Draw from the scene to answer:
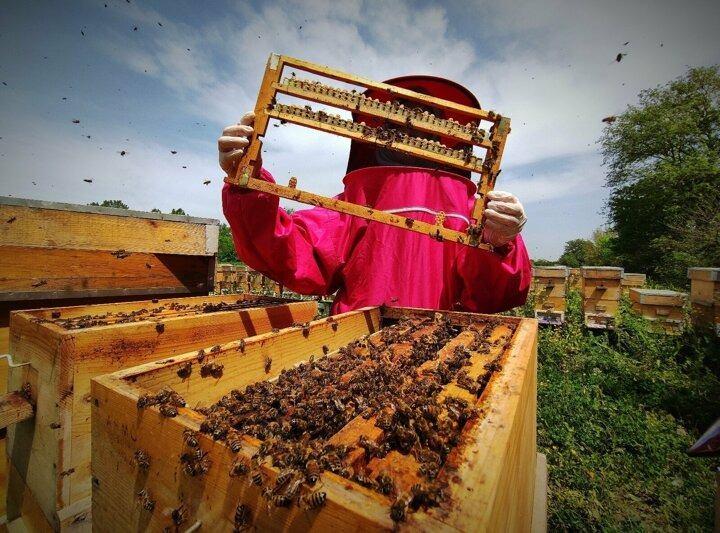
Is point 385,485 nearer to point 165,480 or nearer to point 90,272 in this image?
point 165,480

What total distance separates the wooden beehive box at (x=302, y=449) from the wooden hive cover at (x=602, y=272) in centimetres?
931

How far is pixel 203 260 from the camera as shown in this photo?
3.71m

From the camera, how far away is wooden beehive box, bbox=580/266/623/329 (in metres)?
9.17

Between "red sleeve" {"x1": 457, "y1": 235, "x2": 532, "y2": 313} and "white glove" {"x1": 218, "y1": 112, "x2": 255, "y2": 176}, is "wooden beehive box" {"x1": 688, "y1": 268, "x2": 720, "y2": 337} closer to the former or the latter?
"red sleeve" {"x1": 457, "y1": 235, "x2": 532, "y2": 313}

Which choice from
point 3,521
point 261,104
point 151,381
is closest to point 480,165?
point 261,104

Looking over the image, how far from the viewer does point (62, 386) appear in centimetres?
135

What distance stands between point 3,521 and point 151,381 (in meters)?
1.52

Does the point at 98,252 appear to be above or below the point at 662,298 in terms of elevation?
above

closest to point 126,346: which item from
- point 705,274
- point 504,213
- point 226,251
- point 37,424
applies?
point 37,424

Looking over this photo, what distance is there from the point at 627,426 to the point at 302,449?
280 inches

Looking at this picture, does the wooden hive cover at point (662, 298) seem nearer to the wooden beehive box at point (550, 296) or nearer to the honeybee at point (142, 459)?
the wooden beehive box at point (550, 296)

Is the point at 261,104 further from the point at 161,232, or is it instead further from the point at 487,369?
the point at 487,369

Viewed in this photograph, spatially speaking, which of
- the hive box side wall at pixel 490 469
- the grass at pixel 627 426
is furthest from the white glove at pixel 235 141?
the grass at pixel 627 426

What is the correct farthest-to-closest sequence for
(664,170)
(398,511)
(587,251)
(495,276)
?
1. (587,251)
2. (664,170)
3. (495,276)
4. (398,511)
